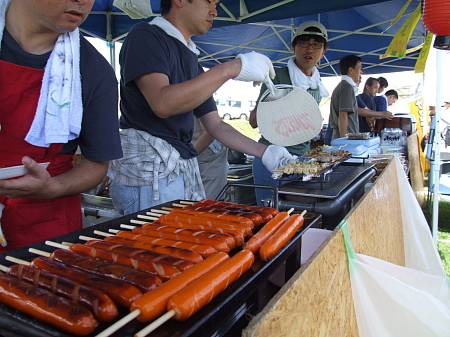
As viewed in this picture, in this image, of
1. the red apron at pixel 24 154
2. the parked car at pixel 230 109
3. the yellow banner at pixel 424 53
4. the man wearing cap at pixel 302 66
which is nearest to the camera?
the red apron at pixel 24 154

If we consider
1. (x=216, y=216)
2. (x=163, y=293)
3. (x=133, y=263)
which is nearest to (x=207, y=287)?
(x=163, y=293)

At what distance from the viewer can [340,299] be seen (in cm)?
155

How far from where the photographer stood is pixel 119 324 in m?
0.80

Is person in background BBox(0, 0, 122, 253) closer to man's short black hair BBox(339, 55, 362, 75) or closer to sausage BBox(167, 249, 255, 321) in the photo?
sausage BBox(167, 249, 255, 321)

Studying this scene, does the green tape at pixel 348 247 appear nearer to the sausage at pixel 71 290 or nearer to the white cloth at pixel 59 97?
the sausage at pixel 71 290

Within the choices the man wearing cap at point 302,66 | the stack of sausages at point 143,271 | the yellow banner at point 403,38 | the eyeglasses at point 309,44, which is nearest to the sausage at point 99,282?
the stack of sausages at point 143,271

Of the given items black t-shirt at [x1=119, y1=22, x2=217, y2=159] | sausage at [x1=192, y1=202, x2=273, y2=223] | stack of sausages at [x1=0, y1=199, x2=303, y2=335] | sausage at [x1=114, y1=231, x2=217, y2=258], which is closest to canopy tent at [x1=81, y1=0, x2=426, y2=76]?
black t-shirt at [x1=119, y1=22, x2=217, y2=159]

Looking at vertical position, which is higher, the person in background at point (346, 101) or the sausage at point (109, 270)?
the person in background at point (346, 101)

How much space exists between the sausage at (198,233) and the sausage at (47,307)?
63 cm

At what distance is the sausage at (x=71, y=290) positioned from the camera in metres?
0.88

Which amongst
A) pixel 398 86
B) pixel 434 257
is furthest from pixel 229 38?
pixel 398 86

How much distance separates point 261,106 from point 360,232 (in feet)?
4.07

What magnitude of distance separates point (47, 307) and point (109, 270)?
0.25 metres

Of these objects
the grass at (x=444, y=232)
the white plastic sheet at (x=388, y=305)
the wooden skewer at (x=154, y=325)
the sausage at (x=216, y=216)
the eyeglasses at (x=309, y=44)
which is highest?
the eyeglasses at (x=309, y=44)
